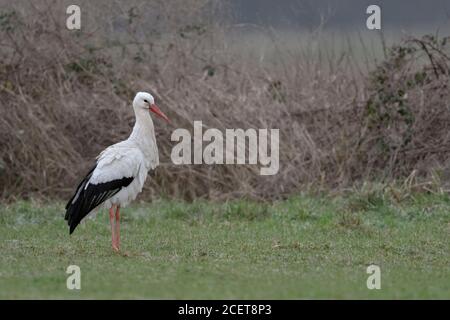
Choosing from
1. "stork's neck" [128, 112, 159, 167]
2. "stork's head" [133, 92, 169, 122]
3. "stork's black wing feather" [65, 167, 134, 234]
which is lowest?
"stork's black wing feather" [65, 167, 134, 234]

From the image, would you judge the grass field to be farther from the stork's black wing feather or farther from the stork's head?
the stork's head

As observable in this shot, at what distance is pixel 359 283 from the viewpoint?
8.59 m

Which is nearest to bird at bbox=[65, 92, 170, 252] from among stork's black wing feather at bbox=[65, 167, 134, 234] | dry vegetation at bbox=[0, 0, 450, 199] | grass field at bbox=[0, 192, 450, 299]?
stork's black wing feather at bbox=[65, 167, 134, 234]

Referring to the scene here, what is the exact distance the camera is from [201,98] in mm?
16625

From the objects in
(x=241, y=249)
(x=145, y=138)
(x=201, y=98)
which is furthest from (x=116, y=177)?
(x=201, y=98)

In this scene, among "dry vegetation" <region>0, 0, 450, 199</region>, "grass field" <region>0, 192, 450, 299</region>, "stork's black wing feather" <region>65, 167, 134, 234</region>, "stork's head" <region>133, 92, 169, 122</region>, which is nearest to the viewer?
"grass field" <region>0, 192, 450, 299</region>

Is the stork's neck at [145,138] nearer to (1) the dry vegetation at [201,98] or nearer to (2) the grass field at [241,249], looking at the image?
(2) the grass field at [241,249]

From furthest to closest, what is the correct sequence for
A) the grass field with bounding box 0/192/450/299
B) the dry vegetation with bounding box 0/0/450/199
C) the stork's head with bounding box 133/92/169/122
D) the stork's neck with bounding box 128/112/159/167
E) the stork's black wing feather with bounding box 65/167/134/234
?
the dry vegetation with bounding box 0/0/450/199 < the stork's head with bounding box 133/92/169/122 < the stork's neck with bounding box 128/112/159/167 < the stork's black wing feather with bounding box 65/167/134/234 < the grass field with bounding box 0/192/450/299

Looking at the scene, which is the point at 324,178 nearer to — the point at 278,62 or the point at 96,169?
the point at 278,62

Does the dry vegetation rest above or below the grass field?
above

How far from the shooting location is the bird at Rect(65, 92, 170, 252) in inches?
420

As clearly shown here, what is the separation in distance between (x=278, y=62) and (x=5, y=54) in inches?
179

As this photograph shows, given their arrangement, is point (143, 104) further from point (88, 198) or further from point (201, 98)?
point (201, 98)
